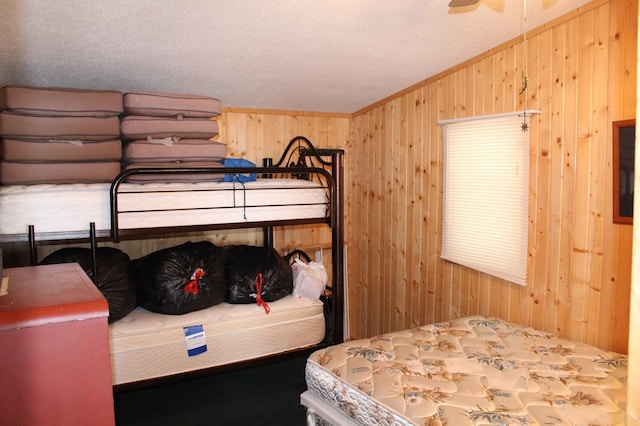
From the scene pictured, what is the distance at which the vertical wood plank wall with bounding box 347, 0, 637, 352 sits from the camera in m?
2.08

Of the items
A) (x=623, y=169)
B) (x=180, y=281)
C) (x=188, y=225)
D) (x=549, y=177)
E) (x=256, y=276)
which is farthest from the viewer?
(x=256, y=276)

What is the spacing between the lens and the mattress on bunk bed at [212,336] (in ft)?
7.97

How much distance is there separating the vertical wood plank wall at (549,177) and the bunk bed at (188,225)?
2.31ft

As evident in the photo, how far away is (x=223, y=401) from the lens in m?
3.00

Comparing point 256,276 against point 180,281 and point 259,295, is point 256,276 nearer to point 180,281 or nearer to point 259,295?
point 259,295

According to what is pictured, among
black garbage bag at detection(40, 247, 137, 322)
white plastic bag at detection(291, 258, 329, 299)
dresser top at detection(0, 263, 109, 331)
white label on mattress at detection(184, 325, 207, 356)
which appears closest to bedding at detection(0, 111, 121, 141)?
black garbage bag at detection(40, 247, 137, 322)

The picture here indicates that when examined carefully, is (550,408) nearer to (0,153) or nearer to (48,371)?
(48,371)

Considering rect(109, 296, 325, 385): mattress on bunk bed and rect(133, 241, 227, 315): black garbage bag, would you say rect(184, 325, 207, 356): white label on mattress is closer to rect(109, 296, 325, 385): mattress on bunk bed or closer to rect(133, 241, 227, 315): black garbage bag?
rect(109, 296, 325, 385): mattress on bunk bed

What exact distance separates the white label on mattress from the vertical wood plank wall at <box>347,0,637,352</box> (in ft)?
5.24

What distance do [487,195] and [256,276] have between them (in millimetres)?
1509

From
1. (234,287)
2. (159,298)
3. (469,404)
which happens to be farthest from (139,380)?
(469,404)

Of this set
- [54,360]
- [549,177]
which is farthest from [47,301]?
[549,177]

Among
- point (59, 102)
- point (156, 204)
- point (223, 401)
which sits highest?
point (59, 102)

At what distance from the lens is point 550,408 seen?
162 centimetres
